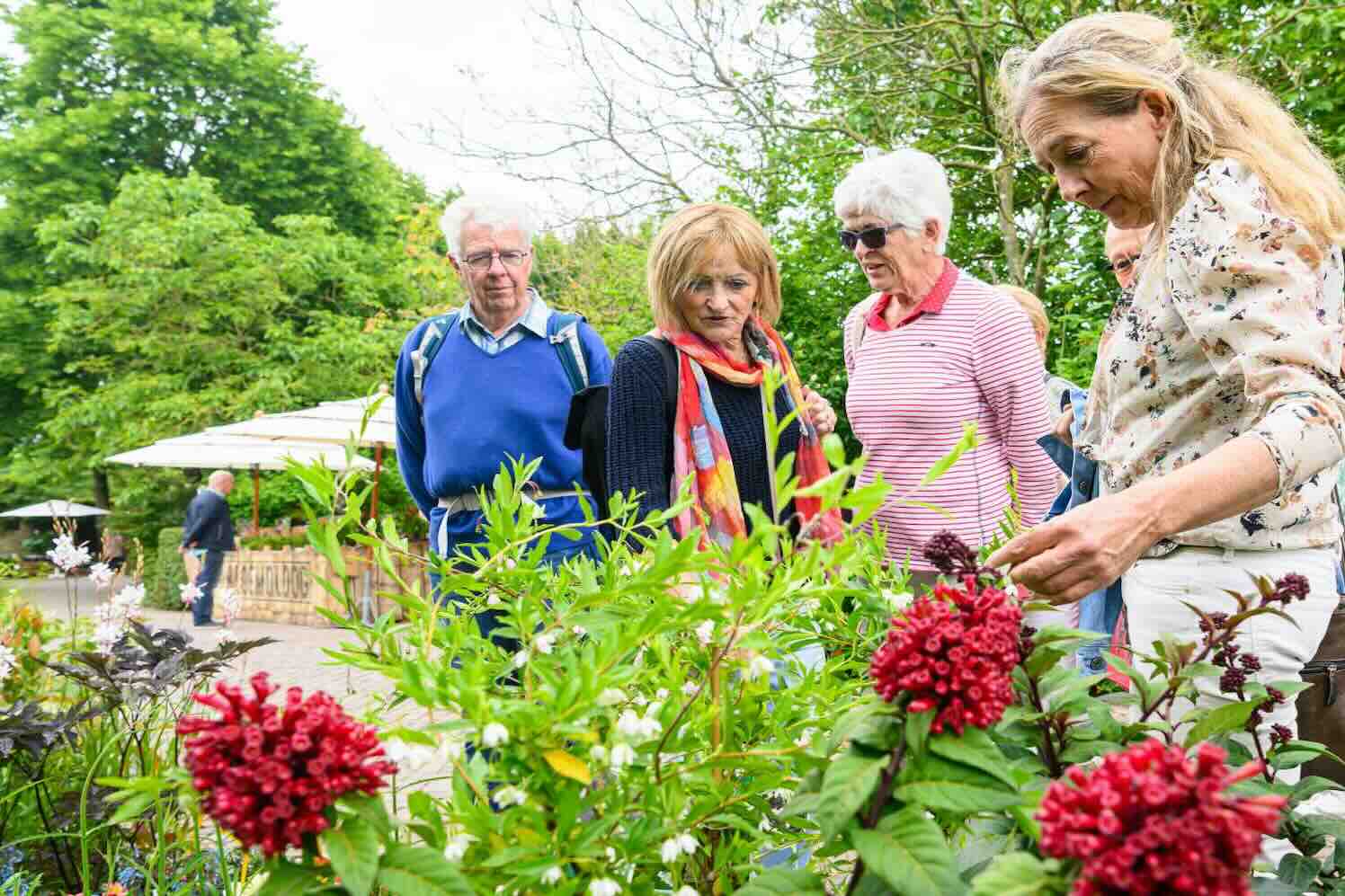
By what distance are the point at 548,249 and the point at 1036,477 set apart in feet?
41.9

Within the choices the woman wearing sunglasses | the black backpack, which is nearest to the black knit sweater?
the black backpack

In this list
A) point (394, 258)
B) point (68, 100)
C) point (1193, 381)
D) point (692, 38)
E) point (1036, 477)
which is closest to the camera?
point (1193, 381)

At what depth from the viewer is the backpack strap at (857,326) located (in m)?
3.69

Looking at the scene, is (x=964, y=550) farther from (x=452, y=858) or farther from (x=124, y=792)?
(x=124, y=792)

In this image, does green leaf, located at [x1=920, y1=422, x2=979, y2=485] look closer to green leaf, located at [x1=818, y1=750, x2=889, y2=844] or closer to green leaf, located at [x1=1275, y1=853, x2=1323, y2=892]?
green leaf, located at [x1=818, y1=750, x2=889, y2=844]

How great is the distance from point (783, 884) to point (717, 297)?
2.38 m

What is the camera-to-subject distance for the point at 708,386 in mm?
3074

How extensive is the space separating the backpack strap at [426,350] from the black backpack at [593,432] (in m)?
0.59

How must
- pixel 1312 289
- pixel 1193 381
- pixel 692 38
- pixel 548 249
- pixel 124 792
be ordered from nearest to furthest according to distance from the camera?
pixel 124 792 < pixel 1312 289 < pixel 1193 381 < pixel 692 38 < pixel 548 249

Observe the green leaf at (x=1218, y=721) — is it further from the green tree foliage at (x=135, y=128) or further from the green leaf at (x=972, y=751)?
the green tree foliage at (x=135, y=128)

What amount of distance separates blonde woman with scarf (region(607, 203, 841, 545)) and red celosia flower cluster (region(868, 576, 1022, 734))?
1.85 meters

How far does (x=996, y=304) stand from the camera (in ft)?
11.2

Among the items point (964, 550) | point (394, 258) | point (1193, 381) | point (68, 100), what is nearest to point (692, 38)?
point (1193, 381)

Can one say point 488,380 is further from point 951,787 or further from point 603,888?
point 951,787
